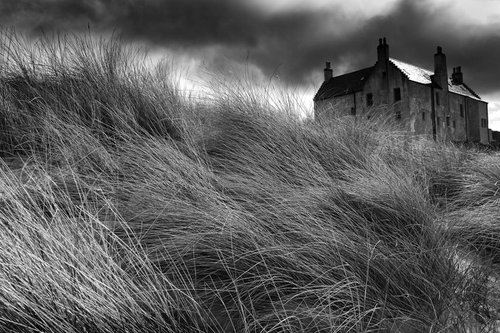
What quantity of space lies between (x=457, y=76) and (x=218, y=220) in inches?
1324

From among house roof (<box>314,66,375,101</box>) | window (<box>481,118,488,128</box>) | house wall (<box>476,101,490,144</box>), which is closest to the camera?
house roof (<box>314,66,375,101</box>)

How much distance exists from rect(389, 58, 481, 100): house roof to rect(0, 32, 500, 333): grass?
895 inches

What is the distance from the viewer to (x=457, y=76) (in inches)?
1200

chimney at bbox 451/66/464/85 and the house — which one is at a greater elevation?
chimney at bbox 451/66/464/85

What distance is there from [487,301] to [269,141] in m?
1.79

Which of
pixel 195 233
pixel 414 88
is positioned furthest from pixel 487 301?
pixel 414 88

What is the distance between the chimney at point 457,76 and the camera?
3025 cm

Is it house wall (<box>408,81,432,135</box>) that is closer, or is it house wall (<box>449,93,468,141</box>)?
house wall (<box>408,81,432,135</box>)

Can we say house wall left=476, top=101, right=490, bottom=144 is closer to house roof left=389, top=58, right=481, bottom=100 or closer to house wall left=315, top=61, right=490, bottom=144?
house roof left=389, top=58, right=481, bottom=100

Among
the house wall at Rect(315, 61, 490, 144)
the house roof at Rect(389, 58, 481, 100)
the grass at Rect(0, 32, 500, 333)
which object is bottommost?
the grass at Rect(0, 32, 500, 333)

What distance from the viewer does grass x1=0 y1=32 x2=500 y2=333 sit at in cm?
121

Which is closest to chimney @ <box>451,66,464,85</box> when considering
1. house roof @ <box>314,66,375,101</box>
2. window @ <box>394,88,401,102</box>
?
house roof @ <box>314,66,375,101</box>

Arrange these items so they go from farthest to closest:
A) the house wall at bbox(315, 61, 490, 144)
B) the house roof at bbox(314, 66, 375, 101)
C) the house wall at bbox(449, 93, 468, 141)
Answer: the house wall at bbox(449, 93, 468, 141)
the house roof at bbox(314, 66, 375, 101)
the house wall at bbox(315, 61, 490, 144)

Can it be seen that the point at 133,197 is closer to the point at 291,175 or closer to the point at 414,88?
the point at 291,175
